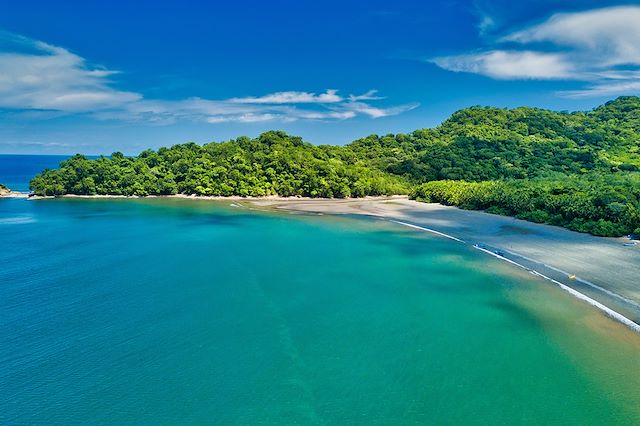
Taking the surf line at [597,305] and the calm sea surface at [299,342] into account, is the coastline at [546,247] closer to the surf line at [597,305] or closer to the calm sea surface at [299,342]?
the surf line at [597,305]

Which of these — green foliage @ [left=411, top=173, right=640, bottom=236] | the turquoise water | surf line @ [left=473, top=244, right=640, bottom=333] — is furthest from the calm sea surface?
green foliage @ [left=411, top=173, right=640, bottom=236]

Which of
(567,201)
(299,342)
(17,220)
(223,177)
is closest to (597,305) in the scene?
(299,342)

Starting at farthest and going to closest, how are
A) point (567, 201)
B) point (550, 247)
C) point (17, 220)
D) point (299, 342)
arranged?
point (17, 220)
point (567, 201)
point (550, 247)
point (299, 342)

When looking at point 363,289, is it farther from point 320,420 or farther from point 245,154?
point 245,154

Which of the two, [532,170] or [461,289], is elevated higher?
[532,170]

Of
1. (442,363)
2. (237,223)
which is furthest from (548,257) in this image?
(237,223)

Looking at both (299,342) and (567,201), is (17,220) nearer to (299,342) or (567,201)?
(299,342)

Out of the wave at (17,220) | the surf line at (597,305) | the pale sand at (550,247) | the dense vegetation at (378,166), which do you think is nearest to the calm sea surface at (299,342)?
the surf line at (597,305)
